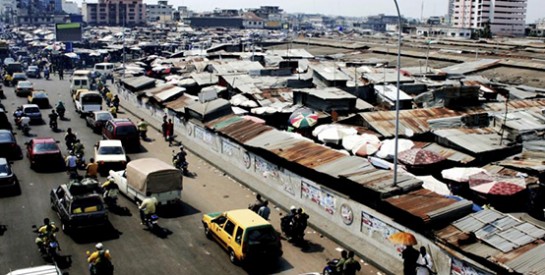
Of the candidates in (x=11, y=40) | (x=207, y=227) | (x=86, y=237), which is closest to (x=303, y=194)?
(x=207, y=227)

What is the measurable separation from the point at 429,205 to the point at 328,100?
18908 mm

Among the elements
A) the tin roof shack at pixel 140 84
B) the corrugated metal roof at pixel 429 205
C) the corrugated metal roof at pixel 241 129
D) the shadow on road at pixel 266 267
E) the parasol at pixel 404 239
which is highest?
the tin roof shack at pixel 140 84

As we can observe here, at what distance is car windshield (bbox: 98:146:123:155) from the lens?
28.9 m

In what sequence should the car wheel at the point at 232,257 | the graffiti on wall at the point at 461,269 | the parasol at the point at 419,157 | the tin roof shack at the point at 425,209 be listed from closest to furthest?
the graffiti on wall at the point at 461,269
the tin roof shack at the point at 425,209
the car wheel at the point at 232,257
the parasol at the point at 419,157

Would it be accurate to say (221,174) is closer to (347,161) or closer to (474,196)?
(347,161)

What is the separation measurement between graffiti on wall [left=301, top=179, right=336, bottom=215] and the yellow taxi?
409 centimetres

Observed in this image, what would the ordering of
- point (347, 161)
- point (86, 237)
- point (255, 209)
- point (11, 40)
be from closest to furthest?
point (86, 237)
point (255, 209)
point (347, 161)
point (11, 40)

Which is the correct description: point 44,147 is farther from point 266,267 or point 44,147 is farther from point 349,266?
point 349,266

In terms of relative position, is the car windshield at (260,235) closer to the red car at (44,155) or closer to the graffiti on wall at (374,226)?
the graffiti on wall at (374,226)

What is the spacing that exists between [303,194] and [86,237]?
8.92 metres

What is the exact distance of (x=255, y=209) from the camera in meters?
21.5

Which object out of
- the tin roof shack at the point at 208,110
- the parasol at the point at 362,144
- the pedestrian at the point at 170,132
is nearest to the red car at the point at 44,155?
the pedestrian at the point at 170,132

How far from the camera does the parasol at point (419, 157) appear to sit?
85.7 feet

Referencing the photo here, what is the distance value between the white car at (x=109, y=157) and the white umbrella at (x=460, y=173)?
15.9 m
